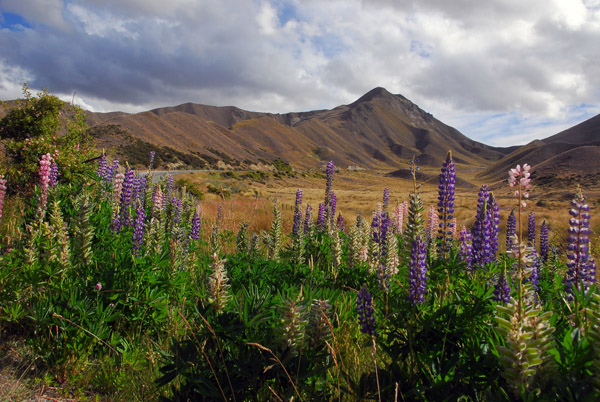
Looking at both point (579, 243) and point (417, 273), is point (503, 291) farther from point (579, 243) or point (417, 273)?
point (579, 243)

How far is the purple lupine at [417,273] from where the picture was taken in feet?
7.39

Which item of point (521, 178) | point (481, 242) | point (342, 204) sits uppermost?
point (521, 178)

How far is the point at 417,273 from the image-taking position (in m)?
2.35

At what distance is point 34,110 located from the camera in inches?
408

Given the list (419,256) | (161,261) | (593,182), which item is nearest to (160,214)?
(161,261)

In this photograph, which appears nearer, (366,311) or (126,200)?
(366,311)

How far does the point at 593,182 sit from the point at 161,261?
66689 mm

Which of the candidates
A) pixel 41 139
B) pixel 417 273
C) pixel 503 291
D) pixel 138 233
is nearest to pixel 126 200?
pixel 138 233

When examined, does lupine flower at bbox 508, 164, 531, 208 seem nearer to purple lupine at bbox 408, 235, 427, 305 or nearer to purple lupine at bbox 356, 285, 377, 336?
purple lupine at bbox 408, 235, 427, 305

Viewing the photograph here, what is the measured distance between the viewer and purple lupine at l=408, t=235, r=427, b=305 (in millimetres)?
2254

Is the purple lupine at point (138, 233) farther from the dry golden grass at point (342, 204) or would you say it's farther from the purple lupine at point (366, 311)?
the dry golden grass at point (342, 204)

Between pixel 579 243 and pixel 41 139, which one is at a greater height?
pixel 41 139

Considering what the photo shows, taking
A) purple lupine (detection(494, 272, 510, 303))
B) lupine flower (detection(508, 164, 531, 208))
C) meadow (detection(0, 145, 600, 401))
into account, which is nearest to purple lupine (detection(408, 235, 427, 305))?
meadow (detection(0, 145, 600, 401))

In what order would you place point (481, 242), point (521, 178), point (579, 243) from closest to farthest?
point (521, 178), point (579, 243), point (481, 242)
